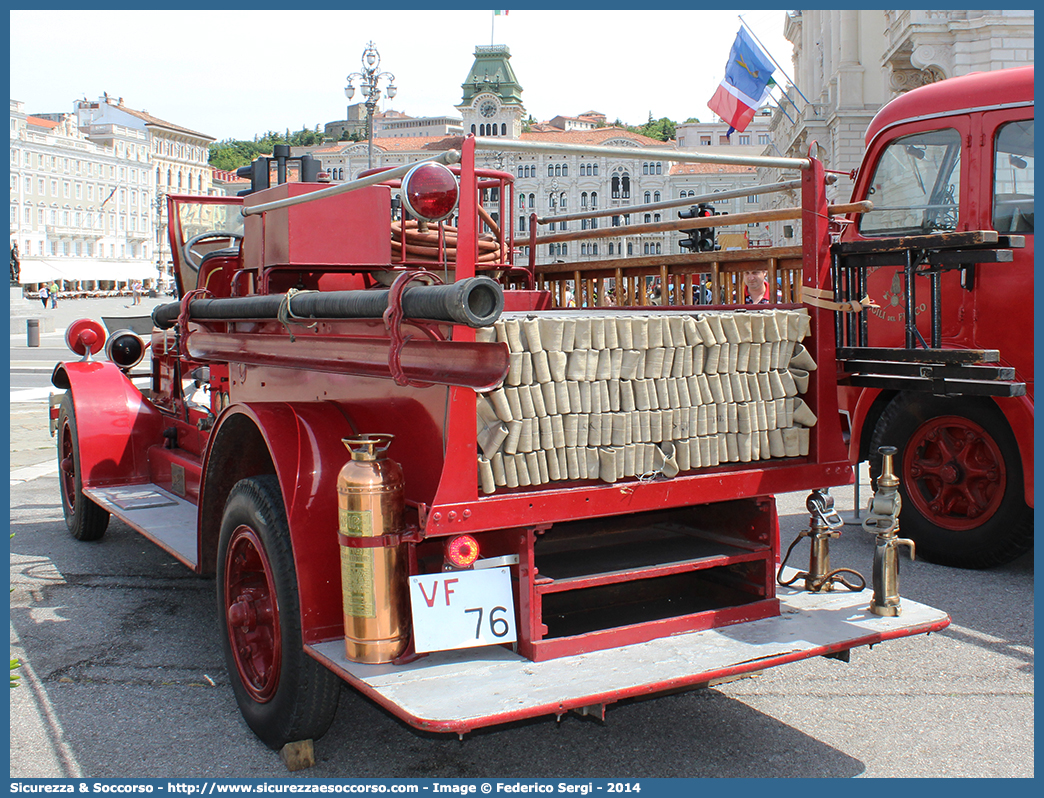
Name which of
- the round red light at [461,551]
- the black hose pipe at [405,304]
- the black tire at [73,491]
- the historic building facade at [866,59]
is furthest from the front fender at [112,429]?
the historic building facade at [866,59]

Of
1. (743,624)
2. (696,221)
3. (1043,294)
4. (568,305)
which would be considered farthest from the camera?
(568,305)

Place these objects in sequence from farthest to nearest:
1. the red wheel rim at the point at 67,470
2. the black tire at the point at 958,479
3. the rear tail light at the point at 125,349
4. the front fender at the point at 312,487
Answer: the rear tail light at the point at 125,349, the red wheel rim at the point at 67,470, the black tire at the point at 958,479, the front fender at the point at 312,487

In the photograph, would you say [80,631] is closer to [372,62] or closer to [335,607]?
[335,607]

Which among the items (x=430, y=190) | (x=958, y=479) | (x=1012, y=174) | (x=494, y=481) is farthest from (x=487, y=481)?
(x=1012, y=174)

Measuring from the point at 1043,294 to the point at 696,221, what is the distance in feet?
6.79

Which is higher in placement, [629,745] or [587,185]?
[587,185]

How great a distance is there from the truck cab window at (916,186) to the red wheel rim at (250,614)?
4.51 m

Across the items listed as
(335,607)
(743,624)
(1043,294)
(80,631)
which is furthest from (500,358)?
(1043,294)

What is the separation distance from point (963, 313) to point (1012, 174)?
0.86m

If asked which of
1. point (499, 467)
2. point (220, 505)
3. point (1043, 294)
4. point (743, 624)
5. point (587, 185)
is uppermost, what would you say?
point (587, 185)

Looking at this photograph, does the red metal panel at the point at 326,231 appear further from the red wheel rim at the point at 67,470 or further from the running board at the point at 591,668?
the red wheel rim at the point at 67,470

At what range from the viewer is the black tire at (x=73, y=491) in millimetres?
6106

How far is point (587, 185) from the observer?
272ft

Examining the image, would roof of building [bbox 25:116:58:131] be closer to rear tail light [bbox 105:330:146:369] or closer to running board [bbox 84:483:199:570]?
rear tail light [bbox 105:330:146:369]
